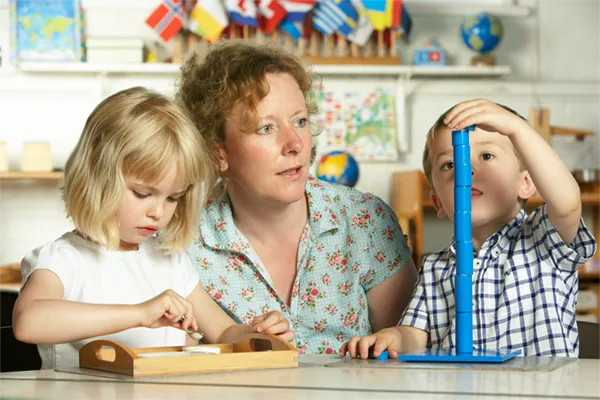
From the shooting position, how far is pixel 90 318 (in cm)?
120

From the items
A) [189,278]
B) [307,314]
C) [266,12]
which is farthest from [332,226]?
[266,12]

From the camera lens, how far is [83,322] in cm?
120

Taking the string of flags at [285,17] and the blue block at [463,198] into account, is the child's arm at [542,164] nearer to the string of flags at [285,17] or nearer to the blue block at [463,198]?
the blue block at [463,198]

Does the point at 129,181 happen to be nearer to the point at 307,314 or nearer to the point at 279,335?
the point at 279,335

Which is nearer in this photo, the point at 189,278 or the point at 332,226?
the point at 189,278

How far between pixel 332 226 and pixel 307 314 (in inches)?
7.5

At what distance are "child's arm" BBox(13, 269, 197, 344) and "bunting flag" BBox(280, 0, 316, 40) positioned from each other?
11.3 ft

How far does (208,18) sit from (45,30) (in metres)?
0.83

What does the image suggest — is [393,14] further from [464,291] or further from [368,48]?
[464,291]

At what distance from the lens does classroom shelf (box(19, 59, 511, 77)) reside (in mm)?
4375

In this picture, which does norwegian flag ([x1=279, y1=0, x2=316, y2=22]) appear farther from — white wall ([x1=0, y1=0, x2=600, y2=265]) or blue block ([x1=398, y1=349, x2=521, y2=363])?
blue block ([x1=398, y1=349, x2=521, y2=363])

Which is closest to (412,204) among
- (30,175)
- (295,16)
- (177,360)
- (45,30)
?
(295,16)

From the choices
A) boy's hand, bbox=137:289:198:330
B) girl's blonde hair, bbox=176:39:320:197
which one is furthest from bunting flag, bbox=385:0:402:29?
boy's hand, bbox=137:289:198:330

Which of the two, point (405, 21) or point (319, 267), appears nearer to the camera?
point (319, 267)
